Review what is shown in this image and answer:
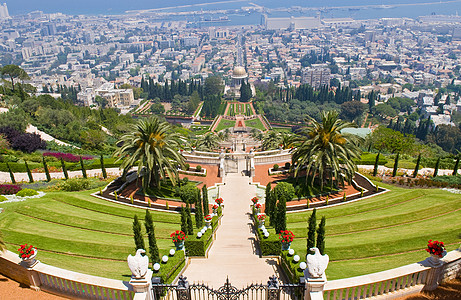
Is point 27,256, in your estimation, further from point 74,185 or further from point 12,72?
point 12,72

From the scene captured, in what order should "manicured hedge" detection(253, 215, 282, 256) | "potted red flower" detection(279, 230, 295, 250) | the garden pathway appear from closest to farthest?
the garden pathway
"potted red flower" detection(279, 230, 295, 250)
"manicured hedge" detection(253, 215, 282, 256)

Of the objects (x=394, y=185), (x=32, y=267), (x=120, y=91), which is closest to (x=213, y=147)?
(x=394, y=185)

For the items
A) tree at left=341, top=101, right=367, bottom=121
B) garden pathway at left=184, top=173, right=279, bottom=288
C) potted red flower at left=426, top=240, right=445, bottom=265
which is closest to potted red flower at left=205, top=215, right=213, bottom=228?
garden pathway at left=184, top=173, right=279, bottom=288

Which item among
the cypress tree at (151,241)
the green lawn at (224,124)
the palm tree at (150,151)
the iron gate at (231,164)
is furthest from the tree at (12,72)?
the cypress tree at (151,241)

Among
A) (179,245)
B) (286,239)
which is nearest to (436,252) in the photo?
(286,239)

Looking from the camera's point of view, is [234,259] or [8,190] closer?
[234,259]

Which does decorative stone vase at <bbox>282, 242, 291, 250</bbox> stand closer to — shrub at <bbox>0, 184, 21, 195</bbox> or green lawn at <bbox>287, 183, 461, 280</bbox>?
green lawn at <bbox>287, 183, 461, 280</bbox>

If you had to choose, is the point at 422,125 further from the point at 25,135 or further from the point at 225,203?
the point at 25,135
